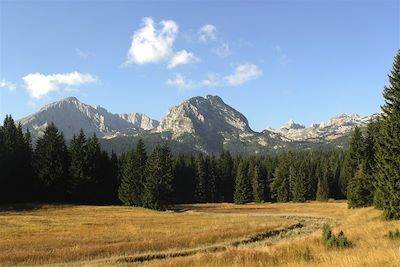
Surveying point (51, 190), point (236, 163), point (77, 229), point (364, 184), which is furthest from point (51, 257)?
point (236, 163)

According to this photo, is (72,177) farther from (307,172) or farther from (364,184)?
(307,172)

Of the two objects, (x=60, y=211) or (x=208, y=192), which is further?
(x=208, y=192)

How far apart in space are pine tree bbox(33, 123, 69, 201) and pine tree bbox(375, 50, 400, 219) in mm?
66895

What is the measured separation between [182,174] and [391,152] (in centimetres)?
9222

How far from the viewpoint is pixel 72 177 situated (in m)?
88.8

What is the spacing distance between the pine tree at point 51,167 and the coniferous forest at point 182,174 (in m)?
0.20

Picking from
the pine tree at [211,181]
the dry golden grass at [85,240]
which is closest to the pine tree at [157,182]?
the dry golden grass at [85,240]

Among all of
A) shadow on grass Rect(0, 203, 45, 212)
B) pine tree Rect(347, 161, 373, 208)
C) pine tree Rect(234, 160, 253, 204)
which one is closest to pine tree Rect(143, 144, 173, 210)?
shadow on grass Rect(0, 203, 45, 212)

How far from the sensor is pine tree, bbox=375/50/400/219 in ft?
116

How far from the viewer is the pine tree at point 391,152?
35219 millimetres

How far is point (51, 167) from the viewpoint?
87.7 m

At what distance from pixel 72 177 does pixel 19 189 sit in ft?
34.0

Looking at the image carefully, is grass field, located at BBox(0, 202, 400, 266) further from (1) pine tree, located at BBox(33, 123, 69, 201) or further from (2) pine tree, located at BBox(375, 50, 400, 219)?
Result: (1) pine tree, located at BBox(33, 123, 69, 201)

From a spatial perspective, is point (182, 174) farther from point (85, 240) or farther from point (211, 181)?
point (85, 240)
